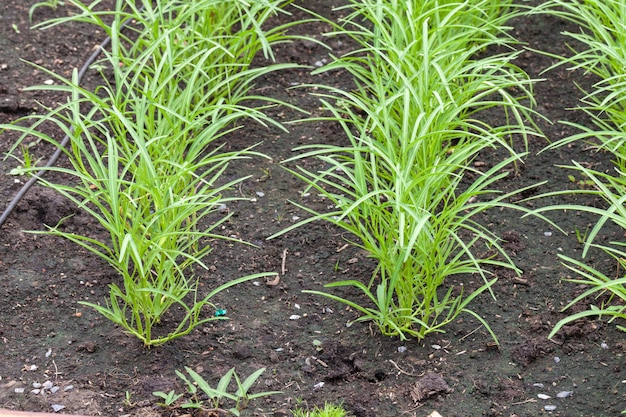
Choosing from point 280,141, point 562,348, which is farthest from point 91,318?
point 562,348

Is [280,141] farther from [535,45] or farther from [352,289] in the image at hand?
[535,45]

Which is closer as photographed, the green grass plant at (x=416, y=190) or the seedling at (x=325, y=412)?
the seedling at (x=325, y=412)

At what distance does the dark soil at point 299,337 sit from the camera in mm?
2316

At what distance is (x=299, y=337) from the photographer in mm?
2531

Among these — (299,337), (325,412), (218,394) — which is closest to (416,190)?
(299,337)

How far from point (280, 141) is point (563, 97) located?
47.5 inches

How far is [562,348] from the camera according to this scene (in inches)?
97.4

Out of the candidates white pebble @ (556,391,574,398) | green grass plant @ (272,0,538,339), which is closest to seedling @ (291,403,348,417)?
green grass plant @ (272,0,538,339)

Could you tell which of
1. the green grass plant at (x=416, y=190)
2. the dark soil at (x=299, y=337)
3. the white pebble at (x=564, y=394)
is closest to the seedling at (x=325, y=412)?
the dark soil at (x=299, y=337)

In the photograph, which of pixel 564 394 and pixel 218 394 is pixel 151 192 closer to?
pixel 218 394

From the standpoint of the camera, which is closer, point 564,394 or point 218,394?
point 218,394

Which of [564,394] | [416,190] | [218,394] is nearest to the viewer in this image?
[218,394]

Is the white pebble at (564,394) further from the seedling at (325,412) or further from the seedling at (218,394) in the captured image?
the seedling at (218,394)

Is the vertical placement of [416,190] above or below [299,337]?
above
